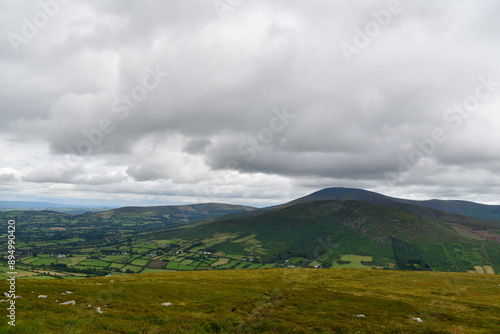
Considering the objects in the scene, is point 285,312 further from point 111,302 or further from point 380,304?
point 111,302

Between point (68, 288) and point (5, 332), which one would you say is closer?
point (5, 332)

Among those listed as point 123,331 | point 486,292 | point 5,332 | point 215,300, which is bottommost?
point 486,292

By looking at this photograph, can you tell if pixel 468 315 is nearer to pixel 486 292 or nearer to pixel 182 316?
pixel 486 292

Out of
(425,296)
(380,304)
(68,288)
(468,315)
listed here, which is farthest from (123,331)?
(425,296)

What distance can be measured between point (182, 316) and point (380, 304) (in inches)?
1559

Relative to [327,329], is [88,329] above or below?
above

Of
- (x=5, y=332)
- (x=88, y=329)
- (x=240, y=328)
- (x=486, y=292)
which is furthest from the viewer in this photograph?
(x=486, y=292)

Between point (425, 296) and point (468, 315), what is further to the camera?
point (425, 296)

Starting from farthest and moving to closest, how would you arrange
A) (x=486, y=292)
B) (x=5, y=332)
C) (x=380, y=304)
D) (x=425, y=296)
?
(x=486, y=292) → (x=425, y=296) → (x=380, y=304) → (x=5, y=332)

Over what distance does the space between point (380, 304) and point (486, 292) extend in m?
43.9

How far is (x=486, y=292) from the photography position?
68500mm

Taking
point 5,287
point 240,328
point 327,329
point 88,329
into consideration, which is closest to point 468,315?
point 327,329

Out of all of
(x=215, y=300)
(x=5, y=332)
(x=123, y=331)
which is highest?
(x=5, y=332)

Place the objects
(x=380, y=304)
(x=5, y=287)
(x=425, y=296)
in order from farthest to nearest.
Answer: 1. (x=425, y=296)
2. (x=380, y=304)
3. (x=5, y=287)
